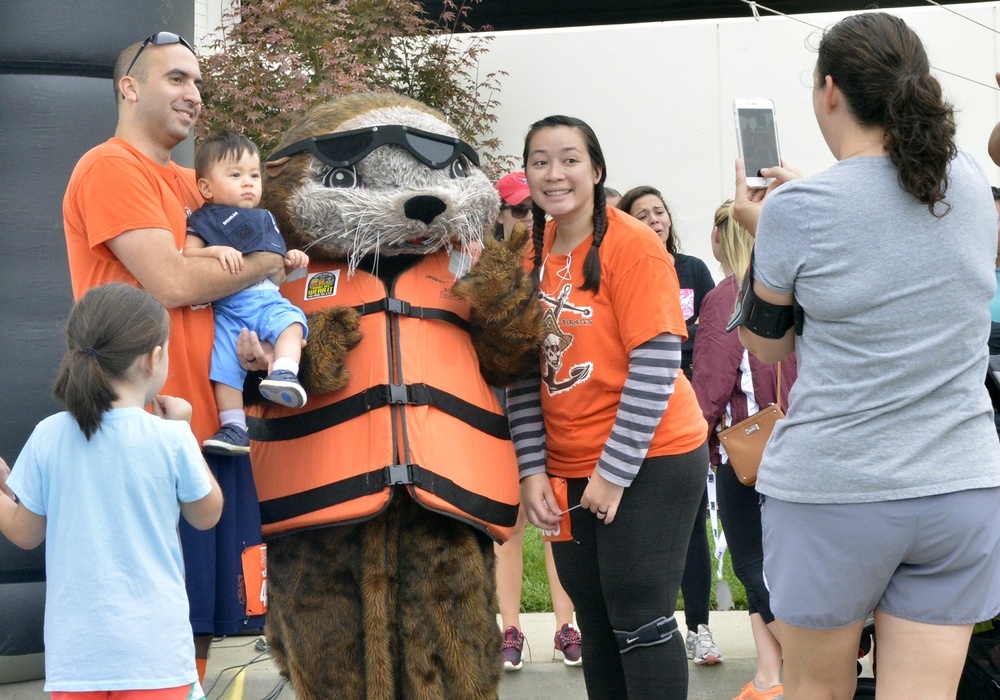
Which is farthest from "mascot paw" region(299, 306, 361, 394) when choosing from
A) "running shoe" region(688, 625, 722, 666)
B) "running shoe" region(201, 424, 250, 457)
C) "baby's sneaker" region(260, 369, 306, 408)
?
"running shoe" region(688, 625, 722, 666)

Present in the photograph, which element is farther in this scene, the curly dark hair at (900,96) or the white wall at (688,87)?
the white wall at (688,87)

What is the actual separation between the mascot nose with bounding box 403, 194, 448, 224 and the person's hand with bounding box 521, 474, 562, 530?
2.74ft

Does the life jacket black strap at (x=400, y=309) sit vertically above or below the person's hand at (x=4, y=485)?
above

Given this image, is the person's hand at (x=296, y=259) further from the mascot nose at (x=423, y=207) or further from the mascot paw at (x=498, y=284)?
the mascot paw at (x=498, y=284)

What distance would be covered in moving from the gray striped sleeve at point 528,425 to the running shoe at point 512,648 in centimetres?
161

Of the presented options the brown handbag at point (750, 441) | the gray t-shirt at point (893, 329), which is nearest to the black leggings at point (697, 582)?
the brown handbag at point (750, 441)

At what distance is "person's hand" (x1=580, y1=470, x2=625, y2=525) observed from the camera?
308 centimetres

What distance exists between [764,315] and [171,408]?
4.86ft

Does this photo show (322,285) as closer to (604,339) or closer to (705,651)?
(604,339)

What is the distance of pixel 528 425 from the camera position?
3309 millimetres

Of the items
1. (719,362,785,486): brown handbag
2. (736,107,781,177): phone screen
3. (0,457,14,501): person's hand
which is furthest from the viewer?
(719,362,785,486): brown handbag

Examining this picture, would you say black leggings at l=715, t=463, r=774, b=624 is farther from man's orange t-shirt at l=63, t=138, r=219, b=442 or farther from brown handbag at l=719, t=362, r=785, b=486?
man's orange t-shirt at l=63, t=138, r=219, b=442

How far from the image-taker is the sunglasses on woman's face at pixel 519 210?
4723mm

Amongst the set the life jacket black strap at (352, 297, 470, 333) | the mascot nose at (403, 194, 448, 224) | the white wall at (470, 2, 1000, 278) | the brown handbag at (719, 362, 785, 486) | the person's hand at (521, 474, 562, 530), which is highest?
the white wall at (470, 2, 1000, 278)
